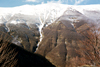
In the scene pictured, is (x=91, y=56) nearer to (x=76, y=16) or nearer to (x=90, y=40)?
(x=90, y=40)

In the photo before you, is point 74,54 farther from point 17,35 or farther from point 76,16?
point 76,16

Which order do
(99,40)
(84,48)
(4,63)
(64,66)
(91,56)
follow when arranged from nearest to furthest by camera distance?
(4,63) → (64,66) → (91,56) → (84,48) → (99,40)

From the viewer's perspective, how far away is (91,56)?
73.2 m

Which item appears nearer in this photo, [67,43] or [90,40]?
[67,43]

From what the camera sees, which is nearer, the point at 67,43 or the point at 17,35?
the point at 67,43

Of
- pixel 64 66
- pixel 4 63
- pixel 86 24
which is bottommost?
pixel 64 66

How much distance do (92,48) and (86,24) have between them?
38.4 metres

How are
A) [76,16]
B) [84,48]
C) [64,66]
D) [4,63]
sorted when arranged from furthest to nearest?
[76,16], [84,48], [64,66], [4,63]

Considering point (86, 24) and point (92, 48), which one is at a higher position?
point (86, 24)

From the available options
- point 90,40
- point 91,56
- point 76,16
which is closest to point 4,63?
point 91,56

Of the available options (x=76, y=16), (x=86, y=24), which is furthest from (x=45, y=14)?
(x=86, y=24)

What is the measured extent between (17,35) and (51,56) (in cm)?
4332

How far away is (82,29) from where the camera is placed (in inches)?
4134

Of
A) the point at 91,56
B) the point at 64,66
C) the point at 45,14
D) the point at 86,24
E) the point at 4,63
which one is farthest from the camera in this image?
the point at 45,14
